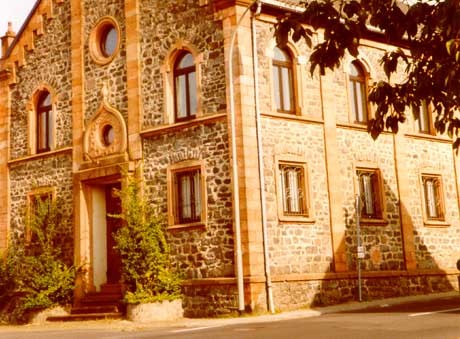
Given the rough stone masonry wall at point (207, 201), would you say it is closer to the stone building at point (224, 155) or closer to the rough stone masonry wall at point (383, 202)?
the stone building at point (224, 155)

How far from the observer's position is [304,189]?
19.5m

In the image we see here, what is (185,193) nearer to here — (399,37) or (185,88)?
(185,88)

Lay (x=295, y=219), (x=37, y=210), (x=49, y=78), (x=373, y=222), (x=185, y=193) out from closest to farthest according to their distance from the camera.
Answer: (x=295, y=219) < (x=185, y=193) < (x=373, y=222) < (x=37, y=210) < (x=49, y=78)

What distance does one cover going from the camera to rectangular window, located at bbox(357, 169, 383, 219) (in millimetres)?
21219

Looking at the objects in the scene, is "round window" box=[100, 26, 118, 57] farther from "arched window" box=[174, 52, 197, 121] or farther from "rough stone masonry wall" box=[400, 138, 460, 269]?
"rough stone masonry wall" box=[400, 138, 460, 269]

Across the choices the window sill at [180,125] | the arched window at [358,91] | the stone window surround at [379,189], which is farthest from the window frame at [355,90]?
the window sill at [180,125]

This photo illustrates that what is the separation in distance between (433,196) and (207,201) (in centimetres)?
851

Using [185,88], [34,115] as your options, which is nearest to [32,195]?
[34,115]

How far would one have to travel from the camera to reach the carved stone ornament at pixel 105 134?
2102 centimetres

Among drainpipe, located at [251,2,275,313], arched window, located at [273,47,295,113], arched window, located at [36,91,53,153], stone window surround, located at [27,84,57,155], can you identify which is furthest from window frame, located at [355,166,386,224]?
arched window, located at [36,91,53,153]

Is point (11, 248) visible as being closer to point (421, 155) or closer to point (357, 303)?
point (357, 303)

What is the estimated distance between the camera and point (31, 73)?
78.8ft

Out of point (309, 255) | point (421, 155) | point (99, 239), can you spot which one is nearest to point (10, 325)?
point (99, 239)

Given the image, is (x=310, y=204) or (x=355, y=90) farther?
(x=355, y=90)
